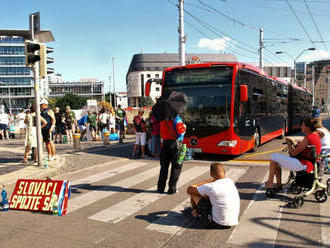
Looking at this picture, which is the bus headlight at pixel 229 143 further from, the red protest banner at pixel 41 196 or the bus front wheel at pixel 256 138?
the red protest banner at pixel 41 196

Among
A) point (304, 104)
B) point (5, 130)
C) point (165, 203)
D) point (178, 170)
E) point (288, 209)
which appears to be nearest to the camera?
point (288, 209)

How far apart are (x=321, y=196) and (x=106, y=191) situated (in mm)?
3977

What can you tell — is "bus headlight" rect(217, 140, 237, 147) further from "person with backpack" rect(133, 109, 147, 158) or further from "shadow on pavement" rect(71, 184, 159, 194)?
"shadow on pavement" rect(71, 184, 159, 194)

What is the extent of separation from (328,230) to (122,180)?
452cm

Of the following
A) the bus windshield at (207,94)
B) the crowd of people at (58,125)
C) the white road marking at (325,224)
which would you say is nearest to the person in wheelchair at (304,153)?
the white road marking at (325,224)

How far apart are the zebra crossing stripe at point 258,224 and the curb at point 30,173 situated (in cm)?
518

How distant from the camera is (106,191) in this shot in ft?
20.8

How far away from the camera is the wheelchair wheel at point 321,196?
5146 millimetres

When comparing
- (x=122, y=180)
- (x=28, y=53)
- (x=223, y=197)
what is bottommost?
(x=122, y=180)

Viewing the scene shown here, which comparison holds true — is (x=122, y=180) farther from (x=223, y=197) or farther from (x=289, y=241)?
(x=289, y=241)

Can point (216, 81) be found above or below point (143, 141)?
above

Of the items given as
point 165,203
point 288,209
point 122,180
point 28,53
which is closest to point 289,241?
point 288,209

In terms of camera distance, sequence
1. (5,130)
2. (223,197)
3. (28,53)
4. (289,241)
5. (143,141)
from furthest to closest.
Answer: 1. (5,130)
2. (143,141)
3. (28,53)
4. (223,197)
5. (289,241)

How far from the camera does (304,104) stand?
23453 millimetres
